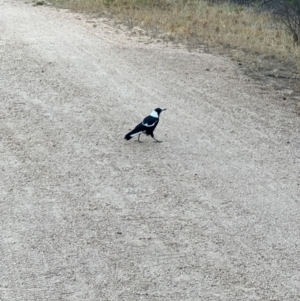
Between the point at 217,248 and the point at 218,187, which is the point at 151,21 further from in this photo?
the point at 217,248

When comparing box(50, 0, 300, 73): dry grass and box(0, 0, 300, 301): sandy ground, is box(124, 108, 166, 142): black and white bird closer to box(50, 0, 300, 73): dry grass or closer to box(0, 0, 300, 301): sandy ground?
box(0, 0, 300, 301): sandy ground

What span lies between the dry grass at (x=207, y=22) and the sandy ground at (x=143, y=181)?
138 centimetres

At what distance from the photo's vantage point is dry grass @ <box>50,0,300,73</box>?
13891 millimetres

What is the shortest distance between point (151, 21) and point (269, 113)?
5.67m

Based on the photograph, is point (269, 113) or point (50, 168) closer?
point (50, 168)

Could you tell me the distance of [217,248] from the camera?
619 cm

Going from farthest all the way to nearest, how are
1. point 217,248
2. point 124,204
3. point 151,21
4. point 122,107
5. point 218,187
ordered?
point 151,21 → point 122,107 → point 218,187 → point 124,204 → point 217,248

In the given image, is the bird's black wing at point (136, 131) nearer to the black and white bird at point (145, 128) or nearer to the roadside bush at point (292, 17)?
the black and white bird at point (145, 128)

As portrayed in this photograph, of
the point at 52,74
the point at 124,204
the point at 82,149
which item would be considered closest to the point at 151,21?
the point at 52,74

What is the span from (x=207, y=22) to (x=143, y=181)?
858 cm

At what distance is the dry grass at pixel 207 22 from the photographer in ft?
45.6

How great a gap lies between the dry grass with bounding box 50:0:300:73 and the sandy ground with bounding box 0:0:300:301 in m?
1.38

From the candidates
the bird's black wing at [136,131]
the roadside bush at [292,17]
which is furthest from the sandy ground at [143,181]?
the roadside bush at [292,17]

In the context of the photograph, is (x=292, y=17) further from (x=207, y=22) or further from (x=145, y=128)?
(x=145, y=128)
